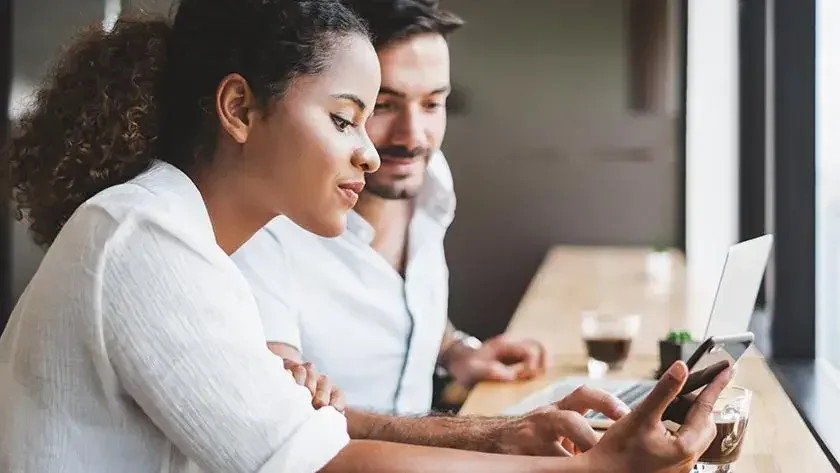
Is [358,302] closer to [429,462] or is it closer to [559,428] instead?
[559,428]

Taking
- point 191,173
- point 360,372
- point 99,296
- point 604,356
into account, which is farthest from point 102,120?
point 604,356

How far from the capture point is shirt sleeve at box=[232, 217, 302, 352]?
65.7 inches

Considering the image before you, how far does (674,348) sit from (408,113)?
0.64 m

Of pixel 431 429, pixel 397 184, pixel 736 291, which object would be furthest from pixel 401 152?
pixel 736 291

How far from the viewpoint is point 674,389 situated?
1104mm

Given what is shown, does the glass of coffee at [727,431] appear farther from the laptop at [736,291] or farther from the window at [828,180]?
the window at [828,180]

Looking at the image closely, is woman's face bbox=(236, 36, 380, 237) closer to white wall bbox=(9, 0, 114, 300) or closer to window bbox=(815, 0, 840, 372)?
white wall bbox=(9, 0, 114, 300)

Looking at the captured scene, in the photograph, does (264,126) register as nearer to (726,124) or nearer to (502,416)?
(502,416)

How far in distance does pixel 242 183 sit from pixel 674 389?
600 mm

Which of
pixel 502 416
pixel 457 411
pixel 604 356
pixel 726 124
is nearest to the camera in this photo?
pixel 502 416

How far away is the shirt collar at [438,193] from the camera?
1.85 m

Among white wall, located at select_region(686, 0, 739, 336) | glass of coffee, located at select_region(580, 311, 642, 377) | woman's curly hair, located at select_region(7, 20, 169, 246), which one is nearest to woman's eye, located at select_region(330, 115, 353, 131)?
woman's curly hair, located at select_region(7, 20, 169, 246)

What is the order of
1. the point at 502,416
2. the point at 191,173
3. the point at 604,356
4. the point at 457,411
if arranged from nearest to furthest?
the point at 191,173 < the point at 502,416 < the point at 457,411 < the point at 604,356

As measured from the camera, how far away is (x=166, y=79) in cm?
136
